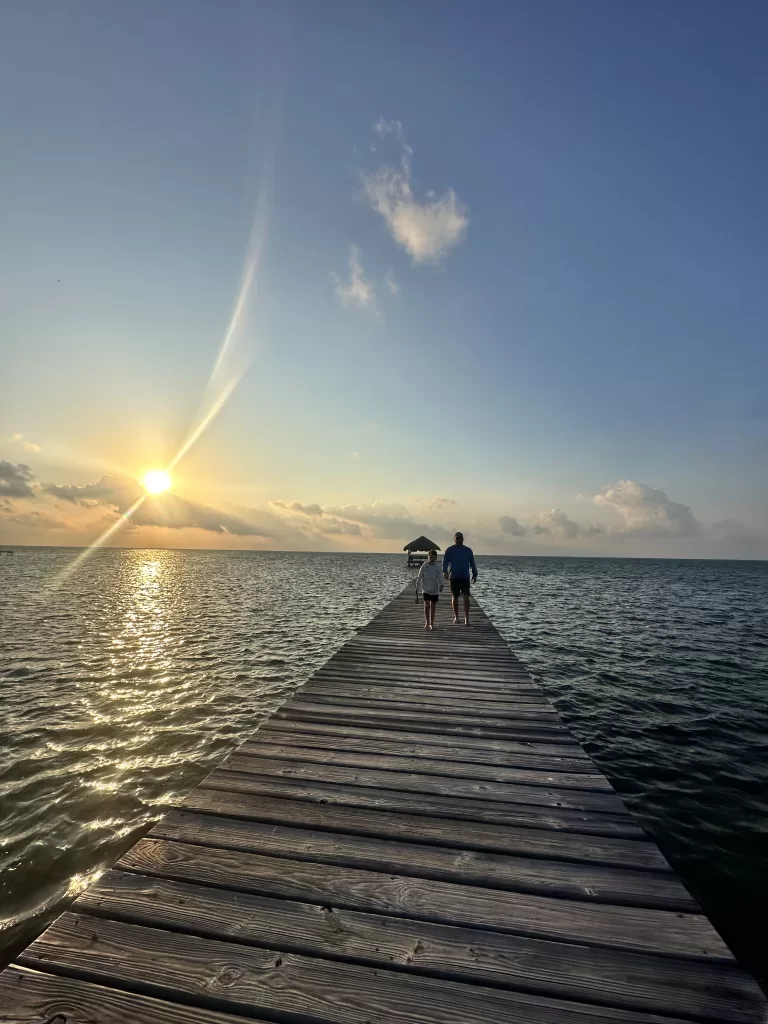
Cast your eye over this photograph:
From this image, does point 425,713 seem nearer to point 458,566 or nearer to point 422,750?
point 422,750

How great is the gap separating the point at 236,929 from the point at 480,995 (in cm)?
133

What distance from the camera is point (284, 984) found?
220 cm

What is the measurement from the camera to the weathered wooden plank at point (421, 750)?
461 centimetres

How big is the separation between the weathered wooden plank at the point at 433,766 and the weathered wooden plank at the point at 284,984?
2.19 meters

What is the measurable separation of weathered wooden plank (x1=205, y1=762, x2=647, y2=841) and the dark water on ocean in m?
1.90

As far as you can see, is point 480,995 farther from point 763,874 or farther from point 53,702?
point 53,702

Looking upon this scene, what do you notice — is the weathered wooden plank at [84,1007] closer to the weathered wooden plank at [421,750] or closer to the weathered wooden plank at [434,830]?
the weathered wooden plank at [434,830]

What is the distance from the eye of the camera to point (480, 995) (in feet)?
7.06

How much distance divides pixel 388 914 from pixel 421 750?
7.66ft

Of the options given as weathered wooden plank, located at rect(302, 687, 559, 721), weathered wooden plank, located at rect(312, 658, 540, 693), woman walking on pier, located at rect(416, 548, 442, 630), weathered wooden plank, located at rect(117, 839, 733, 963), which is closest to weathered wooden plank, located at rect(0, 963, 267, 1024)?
weathered wooden plank, located at rect(117, 839, 733, 963)

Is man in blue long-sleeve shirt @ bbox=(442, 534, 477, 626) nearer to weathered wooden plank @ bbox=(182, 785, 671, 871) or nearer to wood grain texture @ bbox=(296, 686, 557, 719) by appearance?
wood grain texture @ bbox=(296, 686, 557, 719)

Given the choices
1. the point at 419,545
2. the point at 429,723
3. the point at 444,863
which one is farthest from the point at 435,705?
the point at 419,545

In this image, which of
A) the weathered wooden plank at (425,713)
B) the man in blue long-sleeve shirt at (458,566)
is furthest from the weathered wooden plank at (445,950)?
the man in blue long-sleeve shirt at (458,566)

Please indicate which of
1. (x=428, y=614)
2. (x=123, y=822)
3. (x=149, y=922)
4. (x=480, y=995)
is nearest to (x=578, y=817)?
(x=480, y=995)
